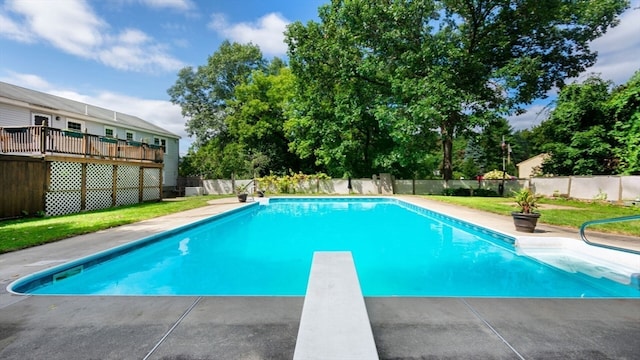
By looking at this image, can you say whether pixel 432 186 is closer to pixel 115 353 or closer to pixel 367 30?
pixel 367 30

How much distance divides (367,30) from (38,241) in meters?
19.6

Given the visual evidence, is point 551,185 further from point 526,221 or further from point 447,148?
point 526,221

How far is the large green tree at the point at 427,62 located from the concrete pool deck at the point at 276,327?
15.9 m

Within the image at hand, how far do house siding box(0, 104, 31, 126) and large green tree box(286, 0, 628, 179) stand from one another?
48.5ft

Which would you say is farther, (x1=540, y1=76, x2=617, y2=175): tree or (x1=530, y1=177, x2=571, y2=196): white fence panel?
(x1=540, y1=76, x2=617, y2=175): tree

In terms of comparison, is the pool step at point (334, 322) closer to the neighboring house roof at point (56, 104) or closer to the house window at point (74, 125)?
the neighboring house roof at point (56, 104)

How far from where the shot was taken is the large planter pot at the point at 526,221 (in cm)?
693

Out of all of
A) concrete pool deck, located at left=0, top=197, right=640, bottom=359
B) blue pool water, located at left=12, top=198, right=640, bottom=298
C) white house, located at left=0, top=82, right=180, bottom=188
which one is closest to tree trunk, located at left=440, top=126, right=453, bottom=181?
blue pool water, located at left=12, top=198, right=640, bottom=298

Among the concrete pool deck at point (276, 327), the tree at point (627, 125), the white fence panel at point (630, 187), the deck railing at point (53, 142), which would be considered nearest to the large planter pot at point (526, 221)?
the concrete pool deck at point (276, 327)

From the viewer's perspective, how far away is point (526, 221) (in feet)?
23.0

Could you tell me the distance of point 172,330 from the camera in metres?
2.58

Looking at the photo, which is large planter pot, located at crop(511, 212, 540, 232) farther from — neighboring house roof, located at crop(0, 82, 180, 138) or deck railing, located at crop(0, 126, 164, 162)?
neighboring house roof, located at crop(0, 82, 180, 138)

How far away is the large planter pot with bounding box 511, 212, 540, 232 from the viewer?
6934mm

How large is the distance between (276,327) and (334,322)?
0.53m
